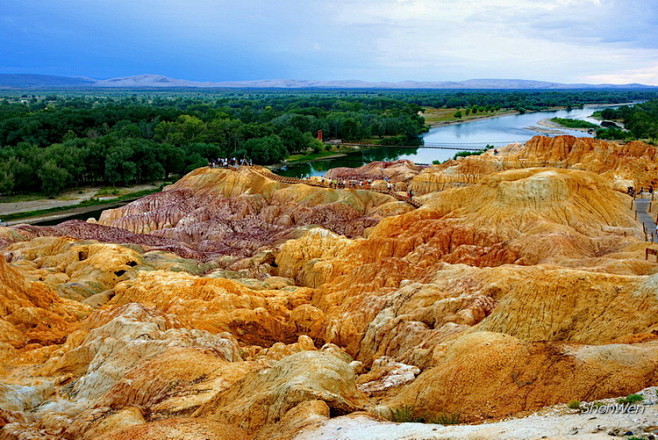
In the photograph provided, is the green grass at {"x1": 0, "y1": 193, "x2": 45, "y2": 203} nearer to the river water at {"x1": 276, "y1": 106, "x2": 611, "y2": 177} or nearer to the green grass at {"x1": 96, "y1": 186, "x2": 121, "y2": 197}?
the green grass at {"x1": 96, "y1": 186, "x2": 121, "y2": 197}

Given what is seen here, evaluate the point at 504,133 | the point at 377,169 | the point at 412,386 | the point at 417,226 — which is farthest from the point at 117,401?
the point at 504,133

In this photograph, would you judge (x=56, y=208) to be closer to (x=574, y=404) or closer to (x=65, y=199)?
(x=65, y=199)

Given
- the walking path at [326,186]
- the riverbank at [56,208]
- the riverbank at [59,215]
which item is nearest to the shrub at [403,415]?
the walking path at [326,186]

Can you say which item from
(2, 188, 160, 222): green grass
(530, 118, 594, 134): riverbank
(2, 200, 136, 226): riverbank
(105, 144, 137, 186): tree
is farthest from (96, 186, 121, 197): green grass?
(530, 118, 594, 134): riverbank

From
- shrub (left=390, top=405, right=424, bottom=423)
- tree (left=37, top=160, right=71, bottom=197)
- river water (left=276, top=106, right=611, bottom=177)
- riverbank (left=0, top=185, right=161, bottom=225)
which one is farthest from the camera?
river water (left=276, top=106, right=611, bottom=177)

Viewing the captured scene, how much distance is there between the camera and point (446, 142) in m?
132

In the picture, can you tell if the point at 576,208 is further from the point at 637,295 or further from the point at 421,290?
the point at 637,295

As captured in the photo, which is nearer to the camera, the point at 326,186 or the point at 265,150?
the point at 326,186

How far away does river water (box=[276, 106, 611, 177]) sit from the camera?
107m

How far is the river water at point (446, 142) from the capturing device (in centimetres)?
10741

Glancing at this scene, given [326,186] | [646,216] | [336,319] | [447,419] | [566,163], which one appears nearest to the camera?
[447,419]

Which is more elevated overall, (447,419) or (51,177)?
(447,419)

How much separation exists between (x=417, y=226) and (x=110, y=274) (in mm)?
20873

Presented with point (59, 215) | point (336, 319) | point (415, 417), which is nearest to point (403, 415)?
point (415, 417)
